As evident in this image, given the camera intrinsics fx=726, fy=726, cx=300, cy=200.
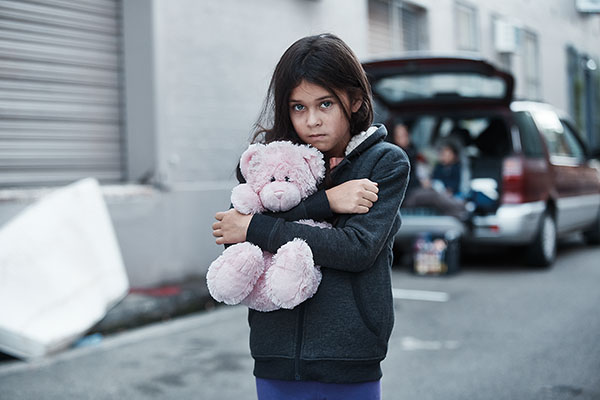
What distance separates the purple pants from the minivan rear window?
6168 mm

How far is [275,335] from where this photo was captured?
1.92 m

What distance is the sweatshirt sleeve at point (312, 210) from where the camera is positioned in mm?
1902

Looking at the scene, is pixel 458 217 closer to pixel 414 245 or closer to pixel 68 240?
pixel 414 245

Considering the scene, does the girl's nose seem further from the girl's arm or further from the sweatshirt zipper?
the sweatshirt zipper

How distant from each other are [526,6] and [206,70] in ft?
41.0

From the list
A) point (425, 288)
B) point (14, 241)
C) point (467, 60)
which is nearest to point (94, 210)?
point (14, 241)

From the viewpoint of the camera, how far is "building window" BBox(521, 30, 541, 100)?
18016 millimetres

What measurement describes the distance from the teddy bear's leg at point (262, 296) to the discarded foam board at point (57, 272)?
350 centimetres

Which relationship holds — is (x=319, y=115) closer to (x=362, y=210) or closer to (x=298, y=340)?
(x=362, y=210)

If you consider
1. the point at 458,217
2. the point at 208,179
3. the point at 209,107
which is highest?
the point at 209,107

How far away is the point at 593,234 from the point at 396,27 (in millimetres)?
4935

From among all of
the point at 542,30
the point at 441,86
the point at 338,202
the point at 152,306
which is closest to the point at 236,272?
the point at 338,202

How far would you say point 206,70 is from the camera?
8.18 metres

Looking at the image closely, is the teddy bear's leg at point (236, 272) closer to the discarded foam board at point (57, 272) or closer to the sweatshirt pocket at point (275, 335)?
the sweatshirt pocket at point (275, 335)
